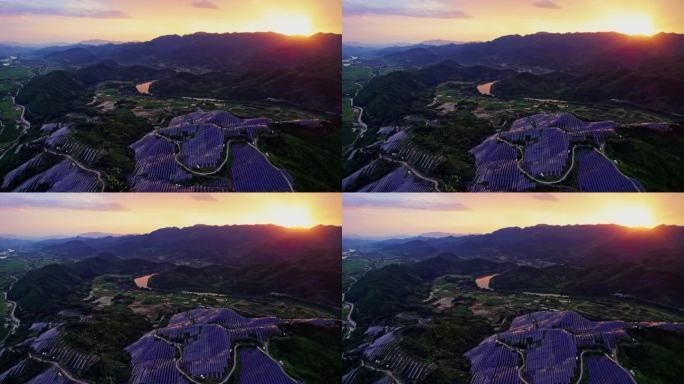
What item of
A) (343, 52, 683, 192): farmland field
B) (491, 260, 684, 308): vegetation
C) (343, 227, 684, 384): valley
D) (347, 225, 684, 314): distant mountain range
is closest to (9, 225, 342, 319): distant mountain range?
(343, 227, 684, 384): valley

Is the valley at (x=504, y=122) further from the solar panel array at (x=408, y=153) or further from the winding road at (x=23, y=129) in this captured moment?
the winding road at (x=23, y=129)

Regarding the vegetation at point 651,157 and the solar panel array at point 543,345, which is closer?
the solar panel array at point 543,345

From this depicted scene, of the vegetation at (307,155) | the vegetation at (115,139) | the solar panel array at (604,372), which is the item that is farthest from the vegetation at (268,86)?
the solar panel array at (604,372)

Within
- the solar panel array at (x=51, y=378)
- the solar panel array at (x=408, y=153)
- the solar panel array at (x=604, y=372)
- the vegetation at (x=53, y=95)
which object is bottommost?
the solar panel array at (x=51, y=378)

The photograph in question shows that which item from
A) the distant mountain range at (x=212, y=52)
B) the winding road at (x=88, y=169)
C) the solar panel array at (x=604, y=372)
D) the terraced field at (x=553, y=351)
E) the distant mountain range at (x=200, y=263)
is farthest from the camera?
the distant mountain range at (x=212, y=52)

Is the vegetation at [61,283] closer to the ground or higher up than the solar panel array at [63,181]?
closer to the ground

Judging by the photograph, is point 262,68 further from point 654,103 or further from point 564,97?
point 654,103

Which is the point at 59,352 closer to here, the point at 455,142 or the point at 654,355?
the point at 455,142

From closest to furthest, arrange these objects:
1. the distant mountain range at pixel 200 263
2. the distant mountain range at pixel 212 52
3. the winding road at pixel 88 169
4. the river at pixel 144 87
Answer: the winding road at pixel 88 169 → the distant mountain range at pixel 200 263 → the distant mountain range at pixel 212 52 → the river at pixel 144 87
